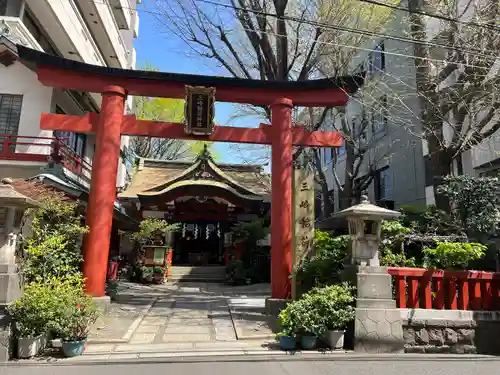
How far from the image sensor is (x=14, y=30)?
44.1 ft

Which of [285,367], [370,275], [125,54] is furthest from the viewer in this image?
[125,54]

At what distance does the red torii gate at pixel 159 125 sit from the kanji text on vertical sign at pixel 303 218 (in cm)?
47

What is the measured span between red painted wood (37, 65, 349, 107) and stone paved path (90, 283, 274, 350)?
6.11m

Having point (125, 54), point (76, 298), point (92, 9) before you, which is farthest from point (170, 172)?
point (76, 298)

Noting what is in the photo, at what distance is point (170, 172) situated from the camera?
25906mm

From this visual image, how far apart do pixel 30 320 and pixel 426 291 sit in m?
7.53

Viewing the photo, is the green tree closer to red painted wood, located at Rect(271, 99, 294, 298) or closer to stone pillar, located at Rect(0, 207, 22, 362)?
red painted wood, located at Rect(271, 99, 294, 298)

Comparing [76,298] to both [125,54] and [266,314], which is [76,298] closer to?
[266,314]

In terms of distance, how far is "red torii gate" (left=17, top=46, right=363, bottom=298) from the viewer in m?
9.91

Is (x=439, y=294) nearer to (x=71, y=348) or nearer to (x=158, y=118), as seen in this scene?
(x=71, y=348)

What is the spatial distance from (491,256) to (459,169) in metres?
8.00

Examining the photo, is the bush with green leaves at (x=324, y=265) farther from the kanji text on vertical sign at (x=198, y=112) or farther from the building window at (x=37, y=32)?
the building window at (x=37, y=32)

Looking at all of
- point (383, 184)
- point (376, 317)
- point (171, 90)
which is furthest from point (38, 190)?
point (383, 184)

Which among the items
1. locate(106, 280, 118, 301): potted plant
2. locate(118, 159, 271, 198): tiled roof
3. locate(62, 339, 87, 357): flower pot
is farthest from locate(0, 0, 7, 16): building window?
locate(62, 339, 87, 357): flower pot
